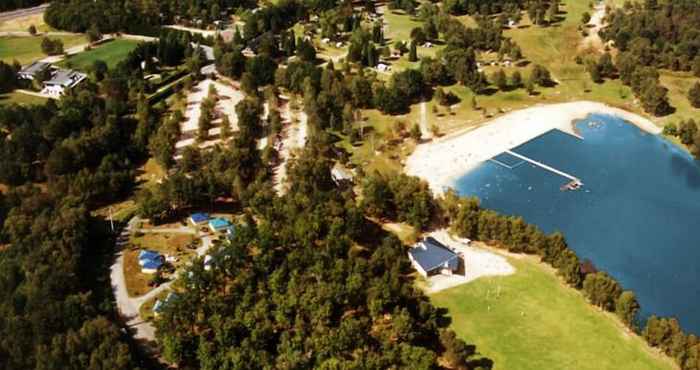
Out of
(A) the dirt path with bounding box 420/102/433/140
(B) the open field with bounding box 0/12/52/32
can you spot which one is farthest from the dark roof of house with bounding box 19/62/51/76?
(A) the dirt path with bounding box 420/102/433/140

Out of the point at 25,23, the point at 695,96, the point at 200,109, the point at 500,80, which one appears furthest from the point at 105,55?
the point at 695,96

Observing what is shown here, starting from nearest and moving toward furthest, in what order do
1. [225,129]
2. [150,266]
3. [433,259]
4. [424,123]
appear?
1. [150,266]
2. [433,259]
3. [225,129]
4. [424,123]

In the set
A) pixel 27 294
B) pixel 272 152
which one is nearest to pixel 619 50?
pixel 272 152

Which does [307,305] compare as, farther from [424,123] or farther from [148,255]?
[424,123]

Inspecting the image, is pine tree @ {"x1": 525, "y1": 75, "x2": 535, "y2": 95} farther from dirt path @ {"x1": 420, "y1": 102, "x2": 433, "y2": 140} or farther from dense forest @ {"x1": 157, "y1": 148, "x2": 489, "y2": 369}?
dense forest @ {"x1": 157, "y1": 148, "x2": 489, "y2": 369}

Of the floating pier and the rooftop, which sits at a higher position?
the rooftop
